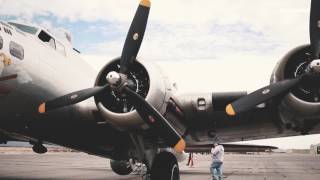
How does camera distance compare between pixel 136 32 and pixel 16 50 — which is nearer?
pixel 16 50

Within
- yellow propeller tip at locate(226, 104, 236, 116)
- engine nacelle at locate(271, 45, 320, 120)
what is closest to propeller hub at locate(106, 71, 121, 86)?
yellow propeller tip at locate(226, 104, 236, 116)

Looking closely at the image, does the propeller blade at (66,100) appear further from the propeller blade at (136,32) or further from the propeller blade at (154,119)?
the propeller blade at (136,32)

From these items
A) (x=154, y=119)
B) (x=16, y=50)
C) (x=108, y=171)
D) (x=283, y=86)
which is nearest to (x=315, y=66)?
(x=283, y=86)

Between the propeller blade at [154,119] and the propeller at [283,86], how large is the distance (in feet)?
4.44

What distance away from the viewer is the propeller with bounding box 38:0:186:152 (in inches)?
342

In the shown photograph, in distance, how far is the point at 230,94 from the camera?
9.41m

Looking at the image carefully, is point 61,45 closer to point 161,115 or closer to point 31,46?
point 31,46

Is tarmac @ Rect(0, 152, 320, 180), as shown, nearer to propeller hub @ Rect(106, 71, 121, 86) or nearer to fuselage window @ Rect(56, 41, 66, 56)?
fuselage window @ Rect(56, 41, 66, 56)

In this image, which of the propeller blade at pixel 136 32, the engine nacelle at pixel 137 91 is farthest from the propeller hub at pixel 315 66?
the propeller blade at pixel 136 32

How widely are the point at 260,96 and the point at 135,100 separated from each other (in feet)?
8.43

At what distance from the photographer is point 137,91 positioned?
912 cm

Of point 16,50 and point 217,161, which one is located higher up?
point 16,50

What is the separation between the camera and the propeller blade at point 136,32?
9078 millimetres

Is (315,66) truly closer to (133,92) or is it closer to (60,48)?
(133,92)
